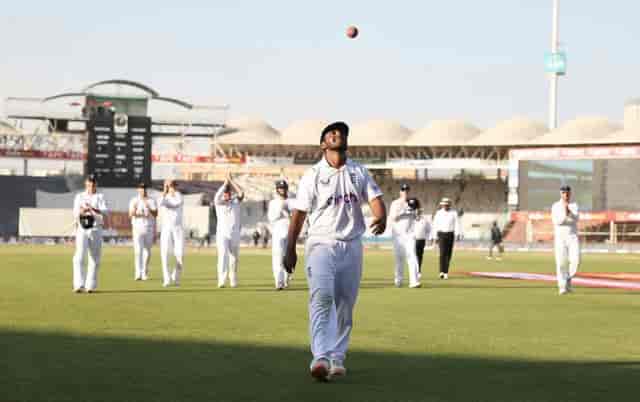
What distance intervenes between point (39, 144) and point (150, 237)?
75.3m

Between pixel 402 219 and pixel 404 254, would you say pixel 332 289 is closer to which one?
pixel 404 254

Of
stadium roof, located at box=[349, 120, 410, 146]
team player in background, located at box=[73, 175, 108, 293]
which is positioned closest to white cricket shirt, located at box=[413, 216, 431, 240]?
team player in background, located at box=[73, 175, 108, 293]

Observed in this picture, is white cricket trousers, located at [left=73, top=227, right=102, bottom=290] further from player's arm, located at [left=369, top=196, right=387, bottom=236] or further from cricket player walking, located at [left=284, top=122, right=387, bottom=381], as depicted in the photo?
player's arm, located at [left=369, top=196, right=387, bottom=236]

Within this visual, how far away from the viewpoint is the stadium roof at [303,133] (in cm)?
12306

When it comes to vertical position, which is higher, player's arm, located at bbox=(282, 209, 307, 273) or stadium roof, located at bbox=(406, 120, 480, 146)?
stadium roof, located at bbox=(406, 120, 480, 146)

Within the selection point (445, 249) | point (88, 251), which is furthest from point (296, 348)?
point (445, 249)

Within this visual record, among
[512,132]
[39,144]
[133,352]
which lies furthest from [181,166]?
[133,352]

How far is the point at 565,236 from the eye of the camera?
785 inches

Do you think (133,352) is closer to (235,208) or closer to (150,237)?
(235,208)

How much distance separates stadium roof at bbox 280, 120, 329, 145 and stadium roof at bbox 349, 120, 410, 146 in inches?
162

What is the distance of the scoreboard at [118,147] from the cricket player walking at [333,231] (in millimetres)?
57361

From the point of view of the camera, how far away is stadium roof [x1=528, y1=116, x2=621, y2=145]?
321ft

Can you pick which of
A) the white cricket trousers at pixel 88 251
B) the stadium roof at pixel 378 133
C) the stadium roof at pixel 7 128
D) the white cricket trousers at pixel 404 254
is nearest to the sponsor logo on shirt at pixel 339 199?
the white cricket trousers at pixel 88 251

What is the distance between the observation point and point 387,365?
30.2 feet
